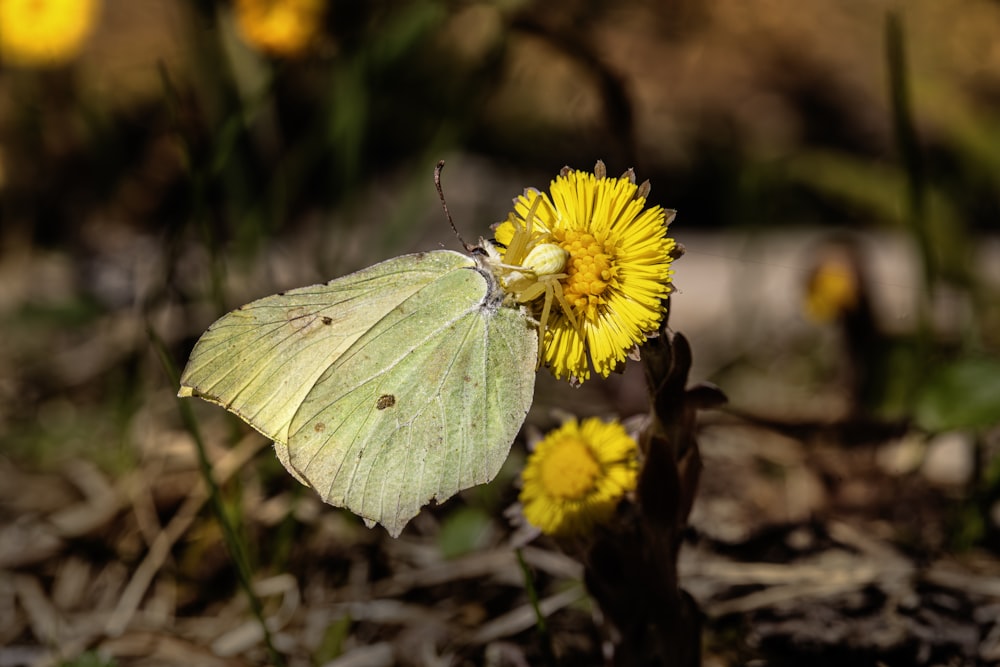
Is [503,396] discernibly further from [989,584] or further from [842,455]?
[842,455]

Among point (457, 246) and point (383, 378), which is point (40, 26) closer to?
point (457, 246)

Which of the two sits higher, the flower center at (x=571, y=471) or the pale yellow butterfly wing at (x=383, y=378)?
the pale yellow butterfly wing at (x=383, y=378)

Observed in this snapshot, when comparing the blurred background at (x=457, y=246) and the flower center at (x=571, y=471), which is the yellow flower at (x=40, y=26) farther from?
A: the flower center at (x=571, y=471)

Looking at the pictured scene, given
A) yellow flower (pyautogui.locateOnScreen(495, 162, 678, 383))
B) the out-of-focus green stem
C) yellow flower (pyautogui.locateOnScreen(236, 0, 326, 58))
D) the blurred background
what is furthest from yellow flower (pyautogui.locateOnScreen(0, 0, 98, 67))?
yellow flower (pyautogui.locateOnScreen(495, 162, 678, 383))

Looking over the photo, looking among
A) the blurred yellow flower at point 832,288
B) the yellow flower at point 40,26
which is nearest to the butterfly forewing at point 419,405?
the blurred yellow flower at point 832,288

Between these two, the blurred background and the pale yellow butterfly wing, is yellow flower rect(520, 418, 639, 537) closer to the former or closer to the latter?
the pale yellow butterfly wing

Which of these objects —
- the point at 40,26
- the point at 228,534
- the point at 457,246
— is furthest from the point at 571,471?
the point at 40,26

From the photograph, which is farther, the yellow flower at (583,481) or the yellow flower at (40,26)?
the yellow flower at (40,26)
